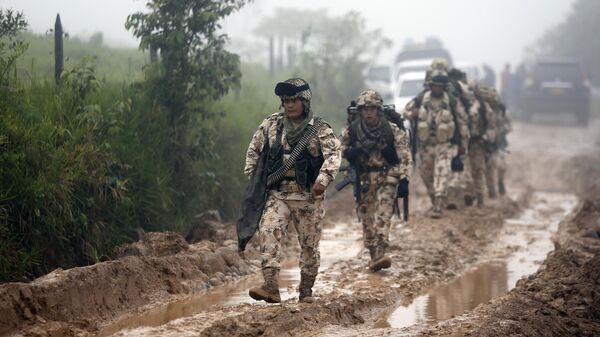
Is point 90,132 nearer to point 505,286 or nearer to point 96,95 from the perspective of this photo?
point 96,95

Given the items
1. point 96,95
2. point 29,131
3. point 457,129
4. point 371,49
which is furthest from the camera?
point 371,49

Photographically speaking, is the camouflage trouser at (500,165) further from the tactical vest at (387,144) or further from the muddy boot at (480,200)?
the tactical vest at (387,144)

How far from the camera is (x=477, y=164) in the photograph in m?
15.6

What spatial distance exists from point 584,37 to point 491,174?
1097 inches

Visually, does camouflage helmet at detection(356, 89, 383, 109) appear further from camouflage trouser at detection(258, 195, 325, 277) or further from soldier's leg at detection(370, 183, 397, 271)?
camouflage trouser at detection(258, 195, 325, 277)

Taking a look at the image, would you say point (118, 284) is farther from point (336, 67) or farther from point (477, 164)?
point (336, 67)

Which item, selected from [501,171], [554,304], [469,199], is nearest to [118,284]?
[554,304]

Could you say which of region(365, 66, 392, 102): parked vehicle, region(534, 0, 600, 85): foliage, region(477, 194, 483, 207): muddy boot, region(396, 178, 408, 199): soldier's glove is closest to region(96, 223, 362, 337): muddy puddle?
region(396, 178, 408, 199): soldier's glove

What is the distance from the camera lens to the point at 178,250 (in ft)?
31.9

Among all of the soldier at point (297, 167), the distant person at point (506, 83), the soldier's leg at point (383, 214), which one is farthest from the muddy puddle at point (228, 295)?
the distant person at point (506, 83)

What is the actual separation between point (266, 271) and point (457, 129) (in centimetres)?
667

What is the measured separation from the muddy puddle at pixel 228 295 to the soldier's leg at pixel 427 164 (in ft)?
6.56

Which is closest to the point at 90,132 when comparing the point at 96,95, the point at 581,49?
the point at 96,95

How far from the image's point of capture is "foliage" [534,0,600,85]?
41806 millimetres
